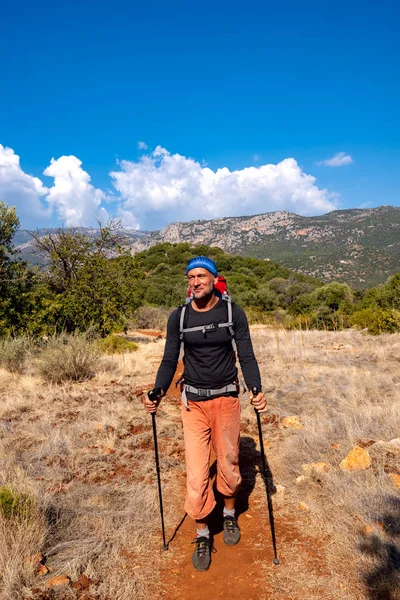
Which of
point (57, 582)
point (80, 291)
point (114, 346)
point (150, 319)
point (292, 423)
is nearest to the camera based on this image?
point (57, 582)

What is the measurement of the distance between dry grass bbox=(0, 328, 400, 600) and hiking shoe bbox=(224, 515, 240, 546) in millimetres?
405

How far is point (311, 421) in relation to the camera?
5977 mm

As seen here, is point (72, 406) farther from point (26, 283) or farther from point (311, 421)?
point (26, 283)

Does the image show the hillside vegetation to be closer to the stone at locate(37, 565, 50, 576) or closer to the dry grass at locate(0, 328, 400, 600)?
the dry grass at locate(0, 328, 400, 600)

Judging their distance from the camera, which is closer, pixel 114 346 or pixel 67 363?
pixel 67 363

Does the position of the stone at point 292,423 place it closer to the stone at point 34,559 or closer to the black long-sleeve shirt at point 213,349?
the black long-sleeve shirt at point 213,349

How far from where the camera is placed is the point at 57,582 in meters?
2.92

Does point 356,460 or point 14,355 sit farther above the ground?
point 14,355

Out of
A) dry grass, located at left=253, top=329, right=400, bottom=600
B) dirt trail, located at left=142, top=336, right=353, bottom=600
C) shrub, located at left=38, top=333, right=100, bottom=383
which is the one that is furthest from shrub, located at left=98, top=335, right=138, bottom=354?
dirt trail, located at left=142, top=336, right=353, bottom=600

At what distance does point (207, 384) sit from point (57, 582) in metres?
1.81

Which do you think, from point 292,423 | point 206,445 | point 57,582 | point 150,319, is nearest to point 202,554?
point 206,445

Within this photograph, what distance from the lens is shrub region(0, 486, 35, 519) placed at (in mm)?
3340

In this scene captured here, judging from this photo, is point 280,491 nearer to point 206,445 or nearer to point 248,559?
point 248,559

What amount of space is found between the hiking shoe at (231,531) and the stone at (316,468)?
1.22 meters
